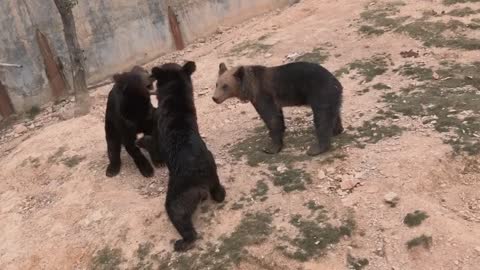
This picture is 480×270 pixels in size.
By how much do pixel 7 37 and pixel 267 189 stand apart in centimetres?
795

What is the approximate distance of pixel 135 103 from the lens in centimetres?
781

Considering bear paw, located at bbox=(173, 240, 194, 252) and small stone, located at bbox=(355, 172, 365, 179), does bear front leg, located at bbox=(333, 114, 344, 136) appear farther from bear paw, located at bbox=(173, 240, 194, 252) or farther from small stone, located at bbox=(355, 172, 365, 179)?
bear paw, located at bbox=(173, 240, 194, 252)

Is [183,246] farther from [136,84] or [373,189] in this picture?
[136,84]

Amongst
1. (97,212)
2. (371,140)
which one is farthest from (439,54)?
(97,212)

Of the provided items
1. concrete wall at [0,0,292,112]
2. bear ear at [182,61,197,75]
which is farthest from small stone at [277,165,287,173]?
concrete wall at [0,0,292,112]

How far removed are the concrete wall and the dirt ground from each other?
7.73 ft

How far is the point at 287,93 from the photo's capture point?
7.90 m

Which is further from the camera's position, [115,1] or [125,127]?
[115,1]

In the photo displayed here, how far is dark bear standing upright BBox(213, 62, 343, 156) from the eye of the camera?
24.7 ft

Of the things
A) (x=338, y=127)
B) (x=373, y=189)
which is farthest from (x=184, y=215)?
(x=338, y=127)

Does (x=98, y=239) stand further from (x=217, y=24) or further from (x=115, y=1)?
(x=217, y=24)

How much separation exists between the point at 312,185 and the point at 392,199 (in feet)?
3.26

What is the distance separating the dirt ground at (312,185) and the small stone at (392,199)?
0.06 feet

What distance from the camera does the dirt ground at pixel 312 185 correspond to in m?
6.11
